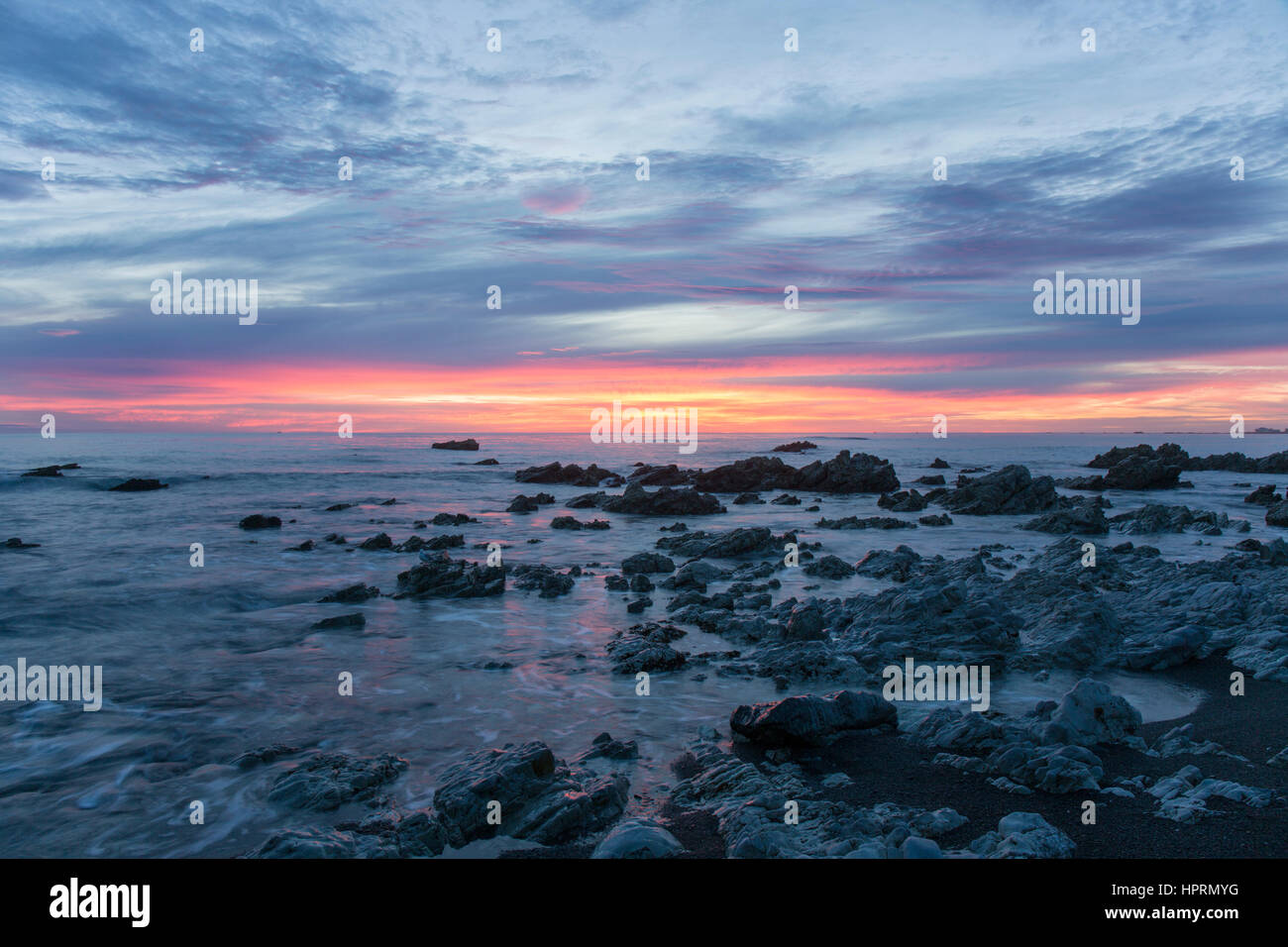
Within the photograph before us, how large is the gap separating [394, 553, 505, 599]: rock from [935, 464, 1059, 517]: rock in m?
29.0

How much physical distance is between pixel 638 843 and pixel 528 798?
1.73 meters

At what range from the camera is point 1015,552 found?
24484 mm

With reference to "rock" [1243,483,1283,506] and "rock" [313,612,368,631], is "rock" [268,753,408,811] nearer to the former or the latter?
"rock" [313,612,368,631]

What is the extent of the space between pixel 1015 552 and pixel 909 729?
712 inches

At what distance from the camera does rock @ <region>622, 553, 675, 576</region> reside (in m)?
22.1

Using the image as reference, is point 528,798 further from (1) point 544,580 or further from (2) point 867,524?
(2) point 867,524

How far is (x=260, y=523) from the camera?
108 feet

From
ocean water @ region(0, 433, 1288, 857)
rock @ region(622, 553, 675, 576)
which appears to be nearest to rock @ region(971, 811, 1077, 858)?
ocean water @ region(0, 433, 1288, 857)

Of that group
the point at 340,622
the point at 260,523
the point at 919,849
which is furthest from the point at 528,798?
the point at 260,523

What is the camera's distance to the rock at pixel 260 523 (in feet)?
108

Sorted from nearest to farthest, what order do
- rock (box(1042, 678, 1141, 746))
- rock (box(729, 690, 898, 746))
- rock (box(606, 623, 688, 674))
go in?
rock (box(1042, 678, 1141, 746)) < rock (box(729, 690, 898, 746)) < rock (box(606, 623, 688, 674))

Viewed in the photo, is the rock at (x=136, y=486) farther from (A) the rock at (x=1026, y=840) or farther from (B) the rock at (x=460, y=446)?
(B) the rock at (x=460, y=446)
